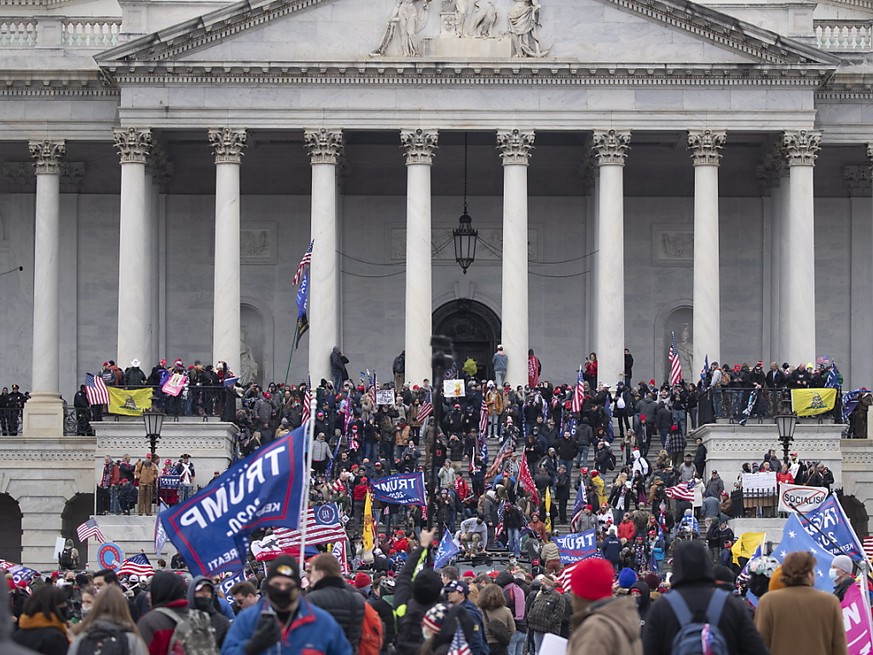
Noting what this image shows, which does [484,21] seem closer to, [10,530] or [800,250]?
[800,250]

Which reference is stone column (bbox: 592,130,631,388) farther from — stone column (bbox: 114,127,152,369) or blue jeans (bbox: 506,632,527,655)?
blue jeans (bbox: 506,632,527,655)

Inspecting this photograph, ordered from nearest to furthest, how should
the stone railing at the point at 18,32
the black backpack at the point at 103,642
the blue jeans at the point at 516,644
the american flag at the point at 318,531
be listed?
the black backpack at the point at 103,642 < the blue jeans at the point at 516,644 < the american flag at the point at 318,531 < the stone railing at the point at 18,32

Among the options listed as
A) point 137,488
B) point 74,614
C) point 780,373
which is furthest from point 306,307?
point 74,614

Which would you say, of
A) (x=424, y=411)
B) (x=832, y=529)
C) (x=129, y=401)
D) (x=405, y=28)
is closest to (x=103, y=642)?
(x=832, y=529)

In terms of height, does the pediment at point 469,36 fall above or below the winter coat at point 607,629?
above

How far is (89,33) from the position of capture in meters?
63.6

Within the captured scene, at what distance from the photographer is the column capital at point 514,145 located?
61.3 meters

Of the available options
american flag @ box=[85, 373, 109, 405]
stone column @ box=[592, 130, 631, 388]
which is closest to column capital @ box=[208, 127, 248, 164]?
american flag @ box=[85, 373, 109, 405]

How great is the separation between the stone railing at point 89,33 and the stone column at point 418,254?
385 inches

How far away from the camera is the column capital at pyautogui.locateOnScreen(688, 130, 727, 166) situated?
61.3m

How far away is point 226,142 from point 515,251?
29.6 ft

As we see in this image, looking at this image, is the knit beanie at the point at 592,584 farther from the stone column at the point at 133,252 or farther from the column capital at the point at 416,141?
the column capital at the point at 416,141

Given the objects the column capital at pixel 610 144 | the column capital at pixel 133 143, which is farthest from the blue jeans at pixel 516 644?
the column capital at pixel 133 143

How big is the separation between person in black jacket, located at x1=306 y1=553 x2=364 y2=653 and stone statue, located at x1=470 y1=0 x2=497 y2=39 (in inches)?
1698
